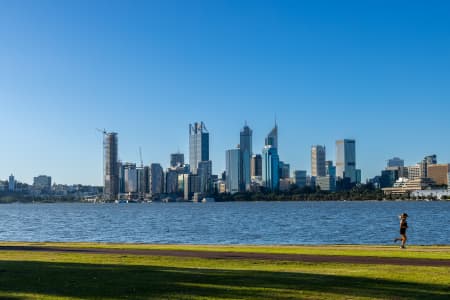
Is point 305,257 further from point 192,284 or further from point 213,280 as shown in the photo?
point 192,284

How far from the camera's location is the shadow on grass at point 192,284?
1681 centimetres

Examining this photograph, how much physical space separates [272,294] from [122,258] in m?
11.5

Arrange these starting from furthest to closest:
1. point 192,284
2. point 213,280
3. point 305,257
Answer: point 305,257
point 213,280
point 192,284

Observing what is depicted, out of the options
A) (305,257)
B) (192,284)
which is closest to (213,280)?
(192,284)

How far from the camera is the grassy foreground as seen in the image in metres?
16.8

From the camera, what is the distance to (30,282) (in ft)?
62.3

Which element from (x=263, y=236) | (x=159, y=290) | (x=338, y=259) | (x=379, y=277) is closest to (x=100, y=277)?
(x=159, y=290)

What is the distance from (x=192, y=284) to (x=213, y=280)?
0.91m

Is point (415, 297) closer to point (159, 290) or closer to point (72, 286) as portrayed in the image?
point (159, 290)

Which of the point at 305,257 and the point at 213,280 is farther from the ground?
the point at 213,280

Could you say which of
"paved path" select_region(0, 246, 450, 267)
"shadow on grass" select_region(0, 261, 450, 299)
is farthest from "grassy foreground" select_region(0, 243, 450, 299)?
"paved path" select_region(0, 246, 450, 267)

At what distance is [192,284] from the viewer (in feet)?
60.6

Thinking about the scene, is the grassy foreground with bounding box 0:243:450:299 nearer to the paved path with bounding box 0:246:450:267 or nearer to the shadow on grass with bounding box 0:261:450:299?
the shadow on grass with bounding box 0:261:450:299

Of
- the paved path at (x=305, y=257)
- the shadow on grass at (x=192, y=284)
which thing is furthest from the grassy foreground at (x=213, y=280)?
the paved path at (x=305, y=257)
